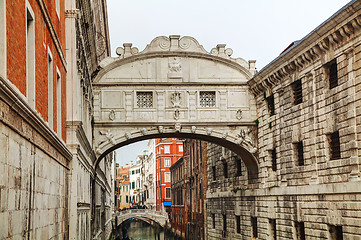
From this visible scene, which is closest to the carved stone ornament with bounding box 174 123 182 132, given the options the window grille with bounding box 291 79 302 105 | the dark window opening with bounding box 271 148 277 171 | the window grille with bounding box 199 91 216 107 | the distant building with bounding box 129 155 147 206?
the window grille with bounding box 199 91 216 107

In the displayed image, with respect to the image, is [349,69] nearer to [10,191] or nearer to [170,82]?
[170,82]

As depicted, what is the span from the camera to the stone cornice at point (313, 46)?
50.0 feet

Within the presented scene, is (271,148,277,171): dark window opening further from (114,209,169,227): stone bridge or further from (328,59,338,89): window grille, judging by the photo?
(114,209,169,227): stone bridge

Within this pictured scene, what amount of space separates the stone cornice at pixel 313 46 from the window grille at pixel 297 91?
18.0 inches

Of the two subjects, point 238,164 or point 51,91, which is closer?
point 51,91

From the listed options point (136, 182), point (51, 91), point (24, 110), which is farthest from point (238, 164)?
point (136, 182)

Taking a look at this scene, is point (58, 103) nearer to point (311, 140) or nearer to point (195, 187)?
point (311, 140)

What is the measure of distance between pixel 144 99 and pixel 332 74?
28.2 ft

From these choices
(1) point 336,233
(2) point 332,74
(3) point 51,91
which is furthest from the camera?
(2) point 332,74

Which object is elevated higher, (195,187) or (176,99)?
(176,99)

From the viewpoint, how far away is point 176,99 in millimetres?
22766

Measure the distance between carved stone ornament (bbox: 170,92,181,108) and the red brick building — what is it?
983 centimetres

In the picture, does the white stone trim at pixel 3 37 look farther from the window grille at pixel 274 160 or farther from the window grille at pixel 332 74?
the window grille at pixel 274 160

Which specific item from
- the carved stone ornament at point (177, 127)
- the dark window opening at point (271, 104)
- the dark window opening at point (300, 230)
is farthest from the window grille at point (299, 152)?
the carved stone ornament at point (177, 127)
